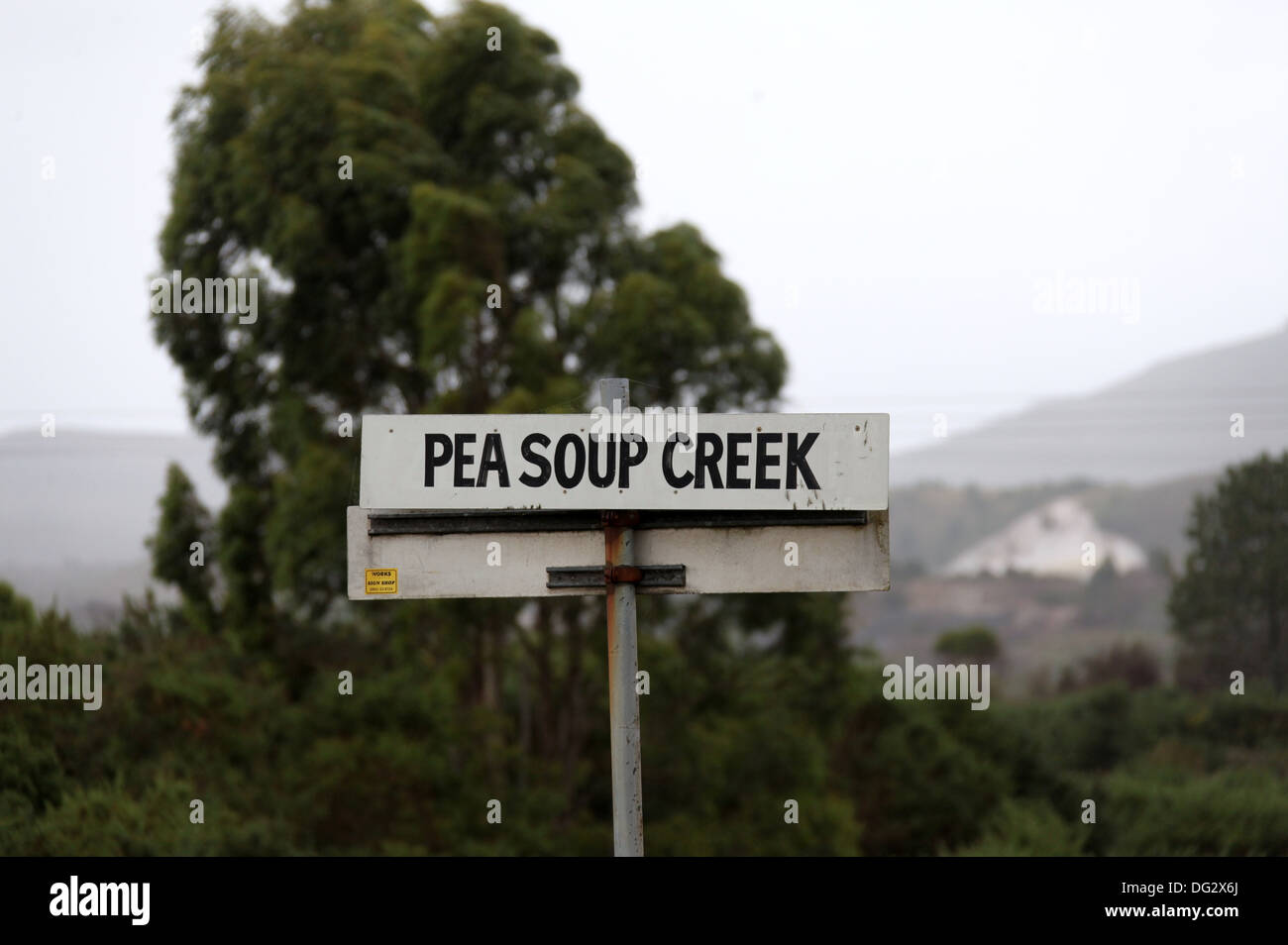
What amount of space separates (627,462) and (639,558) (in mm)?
329

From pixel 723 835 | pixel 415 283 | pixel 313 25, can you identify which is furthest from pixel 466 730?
pixel 313 25

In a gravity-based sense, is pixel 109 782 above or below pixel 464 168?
below

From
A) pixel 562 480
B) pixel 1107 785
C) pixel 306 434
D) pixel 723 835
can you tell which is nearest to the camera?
pixel 562 480

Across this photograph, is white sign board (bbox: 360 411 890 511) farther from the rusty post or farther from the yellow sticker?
the yellow sticker

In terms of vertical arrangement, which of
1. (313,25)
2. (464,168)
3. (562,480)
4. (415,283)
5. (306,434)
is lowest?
(562,480)

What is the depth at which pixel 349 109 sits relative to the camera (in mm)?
18969

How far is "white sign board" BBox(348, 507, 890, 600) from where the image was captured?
436 centimetres

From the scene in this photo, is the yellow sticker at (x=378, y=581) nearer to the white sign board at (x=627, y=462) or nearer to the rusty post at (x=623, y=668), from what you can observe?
the white sign board at (x=627, y=462)

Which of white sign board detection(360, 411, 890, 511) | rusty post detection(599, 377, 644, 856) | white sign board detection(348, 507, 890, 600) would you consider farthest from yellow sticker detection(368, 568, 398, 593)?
rusty post detection(599, 377, 644, 856)

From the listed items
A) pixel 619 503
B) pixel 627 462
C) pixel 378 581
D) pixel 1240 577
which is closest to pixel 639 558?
pixel 619 503

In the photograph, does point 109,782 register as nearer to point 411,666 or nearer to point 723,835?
point 411,666
